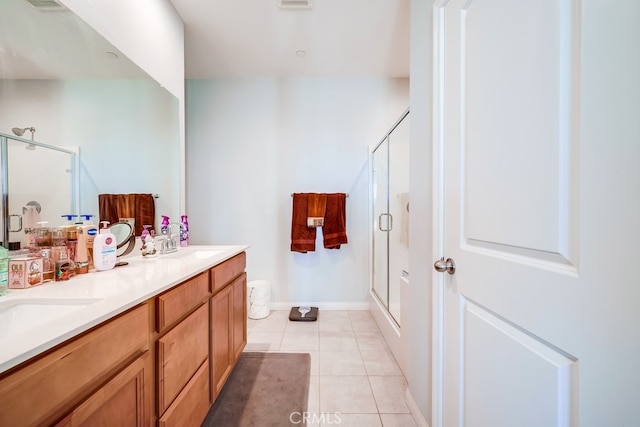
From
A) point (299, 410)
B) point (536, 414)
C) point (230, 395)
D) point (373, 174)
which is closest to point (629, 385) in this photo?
point (536, 414)

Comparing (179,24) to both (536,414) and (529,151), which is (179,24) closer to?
(529,151)

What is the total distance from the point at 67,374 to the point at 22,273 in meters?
0.56

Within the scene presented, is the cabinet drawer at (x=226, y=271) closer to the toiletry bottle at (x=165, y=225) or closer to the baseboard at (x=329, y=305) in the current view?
the toiletry bottle at (x=165, y=225)

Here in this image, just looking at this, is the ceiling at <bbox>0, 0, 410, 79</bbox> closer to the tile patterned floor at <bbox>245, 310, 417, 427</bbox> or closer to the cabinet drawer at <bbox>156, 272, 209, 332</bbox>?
the cabinet drawer at <bbox>156, 272, 209, 332</bbox>

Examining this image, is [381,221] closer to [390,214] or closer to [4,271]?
[390,214]

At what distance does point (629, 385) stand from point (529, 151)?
1.63ft

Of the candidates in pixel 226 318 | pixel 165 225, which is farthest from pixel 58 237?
pixel 226 318

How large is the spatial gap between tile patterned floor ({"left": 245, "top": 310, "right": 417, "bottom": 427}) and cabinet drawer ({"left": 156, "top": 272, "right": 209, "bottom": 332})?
87 cm

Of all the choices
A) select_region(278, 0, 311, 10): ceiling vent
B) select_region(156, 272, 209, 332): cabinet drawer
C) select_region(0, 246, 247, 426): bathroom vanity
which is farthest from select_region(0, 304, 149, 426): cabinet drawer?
select_region(278, 0, 311, 10): ceiling vent

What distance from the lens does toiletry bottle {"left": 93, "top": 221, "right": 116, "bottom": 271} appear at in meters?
1.00

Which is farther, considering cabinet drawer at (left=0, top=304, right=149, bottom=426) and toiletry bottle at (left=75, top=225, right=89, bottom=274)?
toiletry bottle at (left=75, top=225, right=89, bottom=274)

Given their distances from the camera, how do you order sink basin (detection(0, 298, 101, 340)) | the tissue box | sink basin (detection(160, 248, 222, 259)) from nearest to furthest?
1. sink basin (detection(0, 298, 101, 340))
2. the tissue box
3. sink basin (detection(160, 248, 222, 259))

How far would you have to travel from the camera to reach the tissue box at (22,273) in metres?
0.78

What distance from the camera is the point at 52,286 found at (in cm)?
81
